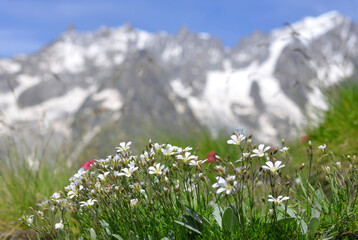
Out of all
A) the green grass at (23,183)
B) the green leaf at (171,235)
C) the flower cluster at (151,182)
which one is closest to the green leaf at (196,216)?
the flower cluster at (151,182)

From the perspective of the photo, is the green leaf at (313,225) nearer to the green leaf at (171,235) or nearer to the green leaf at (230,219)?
the green leaf at (230,219)

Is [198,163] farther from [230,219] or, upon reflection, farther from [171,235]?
[171,235]

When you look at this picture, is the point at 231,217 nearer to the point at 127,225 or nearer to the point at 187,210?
the point at 187,210

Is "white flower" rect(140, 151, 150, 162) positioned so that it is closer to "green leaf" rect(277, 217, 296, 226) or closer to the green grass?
"green leaf" rect(277, 217, 296, 226)

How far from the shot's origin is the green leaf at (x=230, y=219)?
220cm

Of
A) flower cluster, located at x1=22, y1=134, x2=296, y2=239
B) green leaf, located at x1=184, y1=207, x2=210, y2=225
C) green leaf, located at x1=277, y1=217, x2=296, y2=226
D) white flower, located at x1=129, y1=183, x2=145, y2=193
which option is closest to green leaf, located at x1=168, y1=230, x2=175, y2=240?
flower cluster, located at x1=22, y1=134, x2=296, y2=239

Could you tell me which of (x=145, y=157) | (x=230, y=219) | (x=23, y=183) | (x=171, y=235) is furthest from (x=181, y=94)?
(x=230, y=219)

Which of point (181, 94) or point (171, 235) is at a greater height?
point (181, 94)

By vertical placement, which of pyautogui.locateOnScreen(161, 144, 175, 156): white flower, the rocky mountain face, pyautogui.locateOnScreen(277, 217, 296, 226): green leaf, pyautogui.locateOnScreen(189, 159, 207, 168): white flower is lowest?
pyautogui.locateOnScreen(277, 217, 296, 226): green leaf

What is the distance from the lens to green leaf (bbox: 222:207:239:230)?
220cm

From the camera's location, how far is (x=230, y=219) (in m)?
2.22

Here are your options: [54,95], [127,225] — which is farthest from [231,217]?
[54,95]

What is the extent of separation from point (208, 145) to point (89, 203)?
467cm

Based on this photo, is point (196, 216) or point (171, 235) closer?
point (196, 216)
